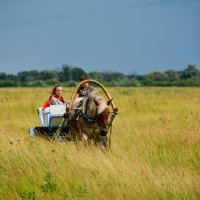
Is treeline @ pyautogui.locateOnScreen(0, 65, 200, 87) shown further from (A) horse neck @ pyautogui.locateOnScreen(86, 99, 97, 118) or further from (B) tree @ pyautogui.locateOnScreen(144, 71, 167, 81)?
(A) horse neck @ pyautogui.locateOnScreen(86, 99, 97, 118)

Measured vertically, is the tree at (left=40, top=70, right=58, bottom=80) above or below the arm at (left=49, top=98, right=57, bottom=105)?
below

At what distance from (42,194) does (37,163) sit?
133cm

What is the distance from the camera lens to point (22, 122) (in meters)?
19.5

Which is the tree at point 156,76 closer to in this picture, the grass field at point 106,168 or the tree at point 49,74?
the tree at point 49,74

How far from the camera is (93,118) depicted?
37.2ft

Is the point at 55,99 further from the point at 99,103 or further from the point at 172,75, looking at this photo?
the point at 172,75

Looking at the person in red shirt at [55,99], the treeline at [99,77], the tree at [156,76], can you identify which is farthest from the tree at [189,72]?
the person in red shirt at [55,99]

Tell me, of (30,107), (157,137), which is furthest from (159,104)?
(157,137)

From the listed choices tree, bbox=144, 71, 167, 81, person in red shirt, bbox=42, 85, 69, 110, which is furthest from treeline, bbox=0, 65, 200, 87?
person in red shirt, bbox=42, 85, 69, 110

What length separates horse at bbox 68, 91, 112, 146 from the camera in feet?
36.5

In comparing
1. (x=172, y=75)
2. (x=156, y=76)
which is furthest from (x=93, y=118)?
(x=172, y=75)

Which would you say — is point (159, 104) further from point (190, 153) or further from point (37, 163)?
point (37, 163)

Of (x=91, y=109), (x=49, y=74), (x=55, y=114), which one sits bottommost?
(x=49, y=74)

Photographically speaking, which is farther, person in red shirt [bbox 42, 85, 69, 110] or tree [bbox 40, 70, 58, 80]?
tree [bbox 40, 70, 58, 80]
